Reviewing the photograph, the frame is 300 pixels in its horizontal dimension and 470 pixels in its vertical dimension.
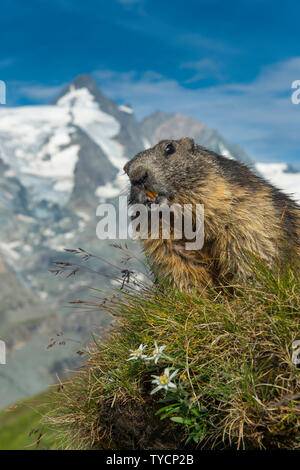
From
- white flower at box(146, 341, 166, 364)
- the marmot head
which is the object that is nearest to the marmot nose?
the marmot head

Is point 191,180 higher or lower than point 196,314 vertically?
higher

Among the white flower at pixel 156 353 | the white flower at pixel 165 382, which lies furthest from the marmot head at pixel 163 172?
the white flower at pixel 165 382

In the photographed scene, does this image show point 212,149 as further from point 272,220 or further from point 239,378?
point 239,378

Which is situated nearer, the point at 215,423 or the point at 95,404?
the point at 215,423

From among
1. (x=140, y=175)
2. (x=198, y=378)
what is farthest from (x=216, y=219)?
(x=198, y=378)

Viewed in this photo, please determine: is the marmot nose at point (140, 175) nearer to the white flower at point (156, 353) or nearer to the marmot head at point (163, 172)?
the marmot head at point (163, 172)

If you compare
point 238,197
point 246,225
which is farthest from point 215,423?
point 238,197

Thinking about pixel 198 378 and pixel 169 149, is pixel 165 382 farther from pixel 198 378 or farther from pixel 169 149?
pixel 169 149
